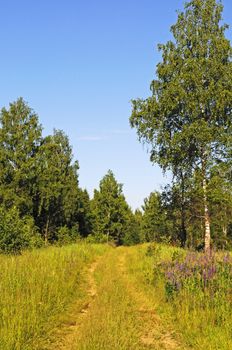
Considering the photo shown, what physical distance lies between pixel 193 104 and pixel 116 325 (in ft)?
61.9

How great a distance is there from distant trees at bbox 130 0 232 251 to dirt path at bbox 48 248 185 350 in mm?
14604

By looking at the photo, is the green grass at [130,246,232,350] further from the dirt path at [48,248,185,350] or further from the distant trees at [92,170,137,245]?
the distant trees at [92,170,137,245]

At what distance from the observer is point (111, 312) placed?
741cm

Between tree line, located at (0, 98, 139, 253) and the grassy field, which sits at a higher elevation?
tree line, located at (0, 98, 139, 253)

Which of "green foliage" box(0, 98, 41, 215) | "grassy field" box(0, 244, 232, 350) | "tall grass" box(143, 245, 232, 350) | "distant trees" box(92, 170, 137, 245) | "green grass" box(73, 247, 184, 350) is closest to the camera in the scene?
"green grass" box(73, 247, 184, 350)

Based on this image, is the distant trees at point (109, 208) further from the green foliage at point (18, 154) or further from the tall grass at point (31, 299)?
the tall grass at point (31, 299)

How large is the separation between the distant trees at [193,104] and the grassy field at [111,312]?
1365 cm

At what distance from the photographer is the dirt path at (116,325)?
5.78 meters

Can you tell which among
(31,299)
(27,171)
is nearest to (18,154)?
(27,171)

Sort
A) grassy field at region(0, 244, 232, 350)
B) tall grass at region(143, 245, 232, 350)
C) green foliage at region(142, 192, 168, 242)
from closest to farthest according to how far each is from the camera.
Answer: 1. grassy field at region(0, 244, 232, 350)
2. tall grass at region(143, 245, 232, 350)
3. green foliage at region(142, 192, 168, 242)

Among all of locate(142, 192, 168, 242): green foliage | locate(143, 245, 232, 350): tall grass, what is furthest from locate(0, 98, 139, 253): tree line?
locate(143, 245, 232, 350): tall grass

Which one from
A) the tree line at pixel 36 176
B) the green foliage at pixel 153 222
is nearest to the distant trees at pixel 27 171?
the tree line at pixel 36 176

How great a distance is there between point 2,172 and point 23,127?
554 cm

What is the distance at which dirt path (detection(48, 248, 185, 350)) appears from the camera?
5781 mm
